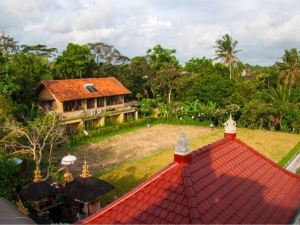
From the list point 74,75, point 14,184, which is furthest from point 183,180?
point 74,75

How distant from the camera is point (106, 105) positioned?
4119 cm

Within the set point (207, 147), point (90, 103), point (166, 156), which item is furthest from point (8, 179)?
point (90, 103)

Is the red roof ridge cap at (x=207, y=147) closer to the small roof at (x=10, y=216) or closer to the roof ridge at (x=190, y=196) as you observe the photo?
the roof ridge at (x=190, y=196)

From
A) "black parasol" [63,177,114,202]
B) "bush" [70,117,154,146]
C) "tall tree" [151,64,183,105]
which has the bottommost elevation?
"bush" [70,117,154,146]

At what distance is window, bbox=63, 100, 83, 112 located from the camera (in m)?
35.9

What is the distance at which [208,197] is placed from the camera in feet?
23.7

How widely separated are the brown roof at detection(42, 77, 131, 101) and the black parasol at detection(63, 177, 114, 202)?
73.7 ft

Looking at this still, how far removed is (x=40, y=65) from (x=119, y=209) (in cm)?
3567

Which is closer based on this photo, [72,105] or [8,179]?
[8,179]

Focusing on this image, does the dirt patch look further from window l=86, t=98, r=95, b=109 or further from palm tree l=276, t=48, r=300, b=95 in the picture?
palm tree l=276, t=48, r=300, b=95

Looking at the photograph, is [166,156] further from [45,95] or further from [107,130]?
[45,95]

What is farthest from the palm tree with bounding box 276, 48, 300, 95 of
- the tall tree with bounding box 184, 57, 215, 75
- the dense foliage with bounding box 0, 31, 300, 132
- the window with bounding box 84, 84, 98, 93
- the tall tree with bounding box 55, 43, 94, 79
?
the tall tree with bounding box 55, 43, 94, 79

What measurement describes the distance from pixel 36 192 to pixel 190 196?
892 centimetres

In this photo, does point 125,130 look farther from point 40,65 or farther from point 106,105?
point 40,65
